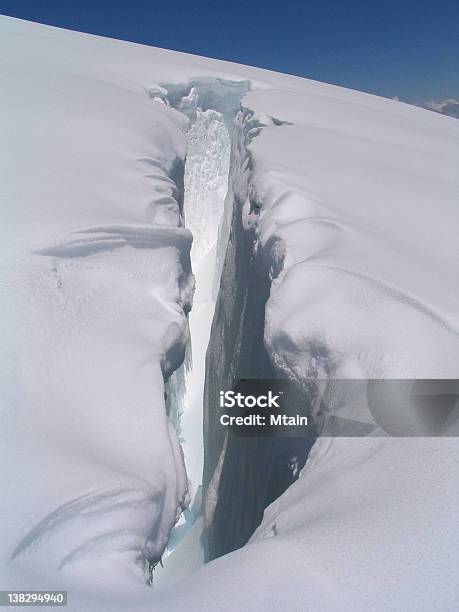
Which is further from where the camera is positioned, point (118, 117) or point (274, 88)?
point (274, 88)

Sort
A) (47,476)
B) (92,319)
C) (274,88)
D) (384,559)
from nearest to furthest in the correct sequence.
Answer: (384,559), (47,476), (92,319), (274,88)

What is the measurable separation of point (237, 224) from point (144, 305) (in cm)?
191

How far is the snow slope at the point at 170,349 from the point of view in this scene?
93 cm

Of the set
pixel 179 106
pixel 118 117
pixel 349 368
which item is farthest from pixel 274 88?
pixel 349 368

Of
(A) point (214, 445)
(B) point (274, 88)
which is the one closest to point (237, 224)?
(A) point (214, 445)

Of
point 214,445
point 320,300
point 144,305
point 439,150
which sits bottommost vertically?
point 214,445

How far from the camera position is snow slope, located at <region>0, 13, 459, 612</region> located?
3.04 ft

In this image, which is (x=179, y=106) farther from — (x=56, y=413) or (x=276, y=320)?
(x=56, y=413)

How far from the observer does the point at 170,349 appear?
5.50 feet

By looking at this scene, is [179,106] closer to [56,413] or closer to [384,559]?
[56,413]

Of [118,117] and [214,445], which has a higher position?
[118,117]

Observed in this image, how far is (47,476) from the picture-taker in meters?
1.09

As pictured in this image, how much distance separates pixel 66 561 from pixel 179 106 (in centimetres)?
422

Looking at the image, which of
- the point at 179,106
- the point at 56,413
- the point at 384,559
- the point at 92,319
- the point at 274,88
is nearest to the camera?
the point at 384,559
